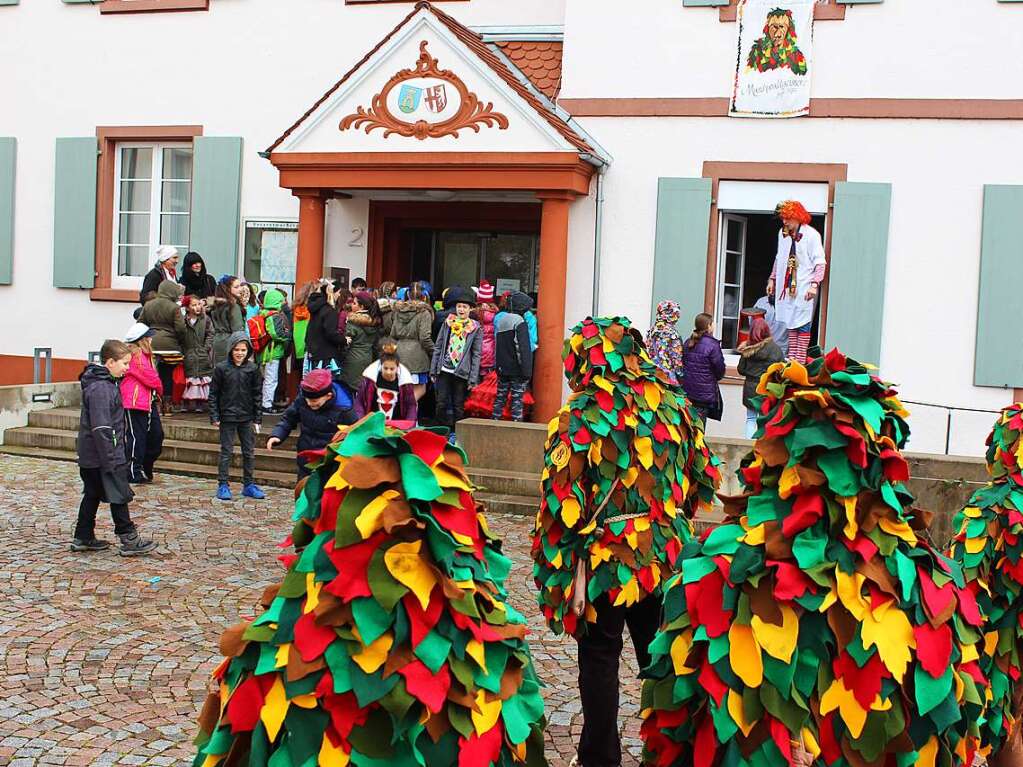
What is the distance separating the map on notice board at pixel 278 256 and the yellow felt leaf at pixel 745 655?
12.0 metres

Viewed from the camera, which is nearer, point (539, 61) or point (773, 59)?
point (773, 59)

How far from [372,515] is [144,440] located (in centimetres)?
874

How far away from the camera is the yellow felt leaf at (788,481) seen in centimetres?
276

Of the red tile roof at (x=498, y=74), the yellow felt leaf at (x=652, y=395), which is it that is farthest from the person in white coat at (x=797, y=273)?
the yellow felt leaf at (x=652, y=395)

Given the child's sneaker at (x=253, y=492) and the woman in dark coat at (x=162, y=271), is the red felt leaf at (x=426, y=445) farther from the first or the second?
the woman in dark coat at (x=162, y=271)

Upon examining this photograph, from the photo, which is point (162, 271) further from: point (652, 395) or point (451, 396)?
point (652, 395)

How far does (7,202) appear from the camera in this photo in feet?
50.1

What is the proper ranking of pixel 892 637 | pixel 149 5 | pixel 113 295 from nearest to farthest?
pixel 892 637
pixel 149 5
pixel 113 295

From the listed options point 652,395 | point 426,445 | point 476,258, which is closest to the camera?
point 426,445

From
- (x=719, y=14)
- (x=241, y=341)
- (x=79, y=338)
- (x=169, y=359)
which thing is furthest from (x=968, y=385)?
(x=79, y=338)

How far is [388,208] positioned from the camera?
14.1 meters

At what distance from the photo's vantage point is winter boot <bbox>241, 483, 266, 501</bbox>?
1047 centimetres

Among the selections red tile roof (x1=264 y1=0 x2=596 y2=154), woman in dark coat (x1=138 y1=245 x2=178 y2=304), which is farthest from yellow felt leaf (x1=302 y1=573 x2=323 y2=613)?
woman in dark coat (x1=138 y1=245 x2=178 y2=304)

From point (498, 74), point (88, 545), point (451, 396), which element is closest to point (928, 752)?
point (88, 545)
